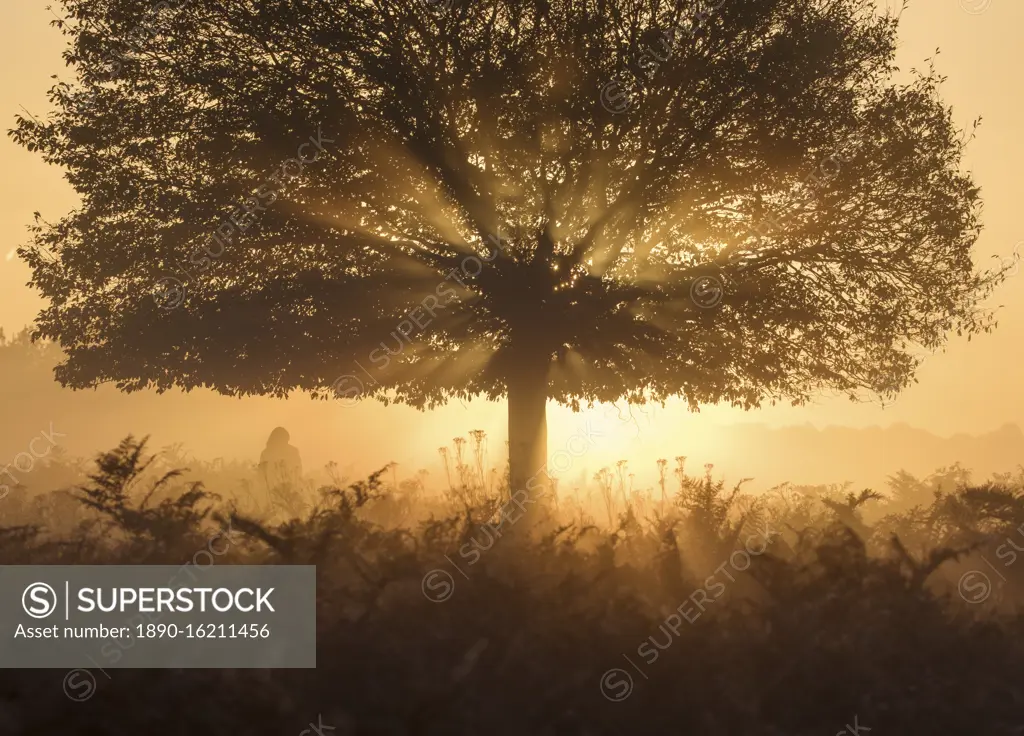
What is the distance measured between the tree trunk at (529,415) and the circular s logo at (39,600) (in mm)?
12086

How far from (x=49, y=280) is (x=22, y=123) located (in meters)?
2.85

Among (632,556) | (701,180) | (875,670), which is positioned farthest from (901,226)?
(875,670)

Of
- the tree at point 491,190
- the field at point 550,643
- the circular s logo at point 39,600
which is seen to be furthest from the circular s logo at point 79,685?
the tree at point 491,190

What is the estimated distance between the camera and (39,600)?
616 centimetres

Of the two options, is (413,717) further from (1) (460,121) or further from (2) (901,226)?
(2) (901,226)

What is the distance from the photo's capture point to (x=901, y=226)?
59.6 ft

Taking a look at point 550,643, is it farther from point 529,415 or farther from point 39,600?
point 529,415

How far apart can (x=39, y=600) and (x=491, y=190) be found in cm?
1249

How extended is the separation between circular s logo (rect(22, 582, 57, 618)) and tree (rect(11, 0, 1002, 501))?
11195mm

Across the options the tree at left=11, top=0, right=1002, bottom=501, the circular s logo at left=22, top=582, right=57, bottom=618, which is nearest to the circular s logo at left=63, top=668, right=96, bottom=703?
the circular s logo at left=22, top=582, right=57, bottom=618

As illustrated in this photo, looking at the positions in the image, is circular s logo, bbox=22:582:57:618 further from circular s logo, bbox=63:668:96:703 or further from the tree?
the tree

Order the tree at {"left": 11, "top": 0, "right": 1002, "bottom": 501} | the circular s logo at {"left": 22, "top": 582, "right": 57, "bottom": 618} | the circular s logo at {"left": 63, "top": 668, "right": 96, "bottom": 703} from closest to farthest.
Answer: the circular s logo at {"left": 63, "top": 668, "right": 96, "bottom": 703} < the circular s logo at {"left": 22, "top": 582, "right": 57, "bottom": 618} < the tree at {"left": 11, "top": 0, "right": 1002, "bottom": 501}

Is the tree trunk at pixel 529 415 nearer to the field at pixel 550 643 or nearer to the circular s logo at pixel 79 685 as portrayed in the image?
the field at pixel 550 643

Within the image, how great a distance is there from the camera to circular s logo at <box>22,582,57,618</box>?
6.05 metres
